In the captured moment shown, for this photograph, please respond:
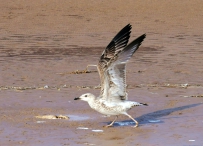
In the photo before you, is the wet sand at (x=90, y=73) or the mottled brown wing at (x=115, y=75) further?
the mottled brown wing at (x=115, y=75)

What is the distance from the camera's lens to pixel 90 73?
14.9m

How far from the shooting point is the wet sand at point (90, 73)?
9805 mm

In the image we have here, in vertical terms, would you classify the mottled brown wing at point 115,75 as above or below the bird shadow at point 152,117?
above

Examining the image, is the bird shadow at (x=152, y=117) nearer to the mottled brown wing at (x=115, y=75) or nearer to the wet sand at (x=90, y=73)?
the wet sand at (x=90, y=73)

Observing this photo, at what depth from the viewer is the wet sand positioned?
9.80m

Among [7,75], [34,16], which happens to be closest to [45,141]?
[7,75]

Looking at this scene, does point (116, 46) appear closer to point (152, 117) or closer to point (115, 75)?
point (115, 75)

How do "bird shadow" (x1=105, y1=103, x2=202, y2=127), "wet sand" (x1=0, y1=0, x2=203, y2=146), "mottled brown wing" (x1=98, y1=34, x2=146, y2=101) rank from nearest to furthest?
"wet sand" (x1=0, y1=0, x2=203, y2=146), "mottled brown wing" (x1=98, y1=34, x2=146, y2=101), "bird shadow" (x1=105, y1=103, x2=202, y2=127)

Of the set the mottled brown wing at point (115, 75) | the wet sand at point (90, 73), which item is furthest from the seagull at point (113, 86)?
the wet sand at point (90, 73)

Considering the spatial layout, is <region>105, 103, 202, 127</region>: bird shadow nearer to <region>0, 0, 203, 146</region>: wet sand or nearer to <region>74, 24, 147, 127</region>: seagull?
<region>0, 0, 203, 146</region>: wet sand

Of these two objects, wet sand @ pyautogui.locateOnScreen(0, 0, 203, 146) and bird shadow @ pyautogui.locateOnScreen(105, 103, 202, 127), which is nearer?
wet sand @ pyautogui.locateOnScreen(0, 0, 203, 146)

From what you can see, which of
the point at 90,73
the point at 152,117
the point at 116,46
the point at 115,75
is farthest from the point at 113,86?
the point at 90,73

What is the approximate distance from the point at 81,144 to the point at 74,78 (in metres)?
5.45

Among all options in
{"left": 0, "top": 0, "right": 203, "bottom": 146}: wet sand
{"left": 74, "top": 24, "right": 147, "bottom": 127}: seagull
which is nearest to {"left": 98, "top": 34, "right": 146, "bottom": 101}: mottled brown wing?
{"left": 74, "top": 24, "right": 147, "bottom": 127}: seagull
